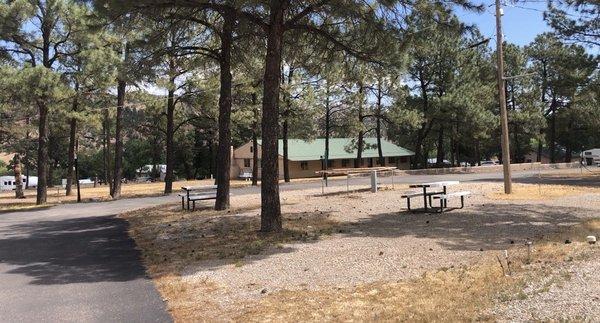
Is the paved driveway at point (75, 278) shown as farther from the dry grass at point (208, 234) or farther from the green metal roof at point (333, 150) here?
the green metal roof at point (333, 150)

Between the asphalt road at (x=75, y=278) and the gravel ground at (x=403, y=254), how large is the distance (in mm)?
898

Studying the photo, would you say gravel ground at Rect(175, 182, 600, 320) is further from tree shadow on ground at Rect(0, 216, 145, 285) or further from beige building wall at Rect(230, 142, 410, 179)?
beige building wall at Rect(230, 142, 410, 179)

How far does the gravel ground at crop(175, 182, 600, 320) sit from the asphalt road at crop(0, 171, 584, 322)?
90cm

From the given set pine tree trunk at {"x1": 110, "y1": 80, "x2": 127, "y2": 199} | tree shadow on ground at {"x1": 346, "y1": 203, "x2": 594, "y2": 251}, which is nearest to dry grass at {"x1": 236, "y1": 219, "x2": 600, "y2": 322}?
tree shadow on ground at {"x1": 346, "y1": 203, "x2": 594, "y2": 251}

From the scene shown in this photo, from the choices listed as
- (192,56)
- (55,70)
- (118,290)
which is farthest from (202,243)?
(55,70)

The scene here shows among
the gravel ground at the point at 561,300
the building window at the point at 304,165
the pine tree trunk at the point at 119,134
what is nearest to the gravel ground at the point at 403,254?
the gravel ground at the point at 561,300

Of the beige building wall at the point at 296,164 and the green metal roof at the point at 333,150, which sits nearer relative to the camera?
the green metal roof at the point at 333,150

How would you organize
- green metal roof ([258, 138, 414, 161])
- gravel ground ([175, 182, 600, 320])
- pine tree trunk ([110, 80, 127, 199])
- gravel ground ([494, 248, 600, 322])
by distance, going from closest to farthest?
1. gravel ground ([494, 248, 600, 322])
2. gravel ground ([175, 182, 600, 320])
3. pine tree trunk ([110, 80, 127, 199])
4. green metal roof ([258, 138, 414, 161])

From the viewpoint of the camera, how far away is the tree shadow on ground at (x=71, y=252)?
8.10 m

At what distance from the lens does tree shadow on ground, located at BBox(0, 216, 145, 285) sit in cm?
810

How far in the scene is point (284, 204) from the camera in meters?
17.3

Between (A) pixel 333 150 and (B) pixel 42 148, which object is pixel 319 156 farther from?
(B) pixel 42 148

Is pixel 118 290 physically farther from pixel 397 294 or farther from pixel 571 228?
pixel 571 228

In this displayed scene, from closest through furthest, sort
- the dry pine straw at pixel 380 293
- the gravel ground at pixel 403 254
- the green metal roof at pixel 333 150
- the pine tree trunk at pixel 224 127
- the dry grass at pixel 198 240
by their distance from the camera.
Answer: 1. the dry pine straw at pixel 380 293
2. the gravel ground at pixel 403 254
3. the dry grass at pixel 198 240
4. the pine tree trunk at pixel 224 127
5. the green metal roof at pixel 333 150
